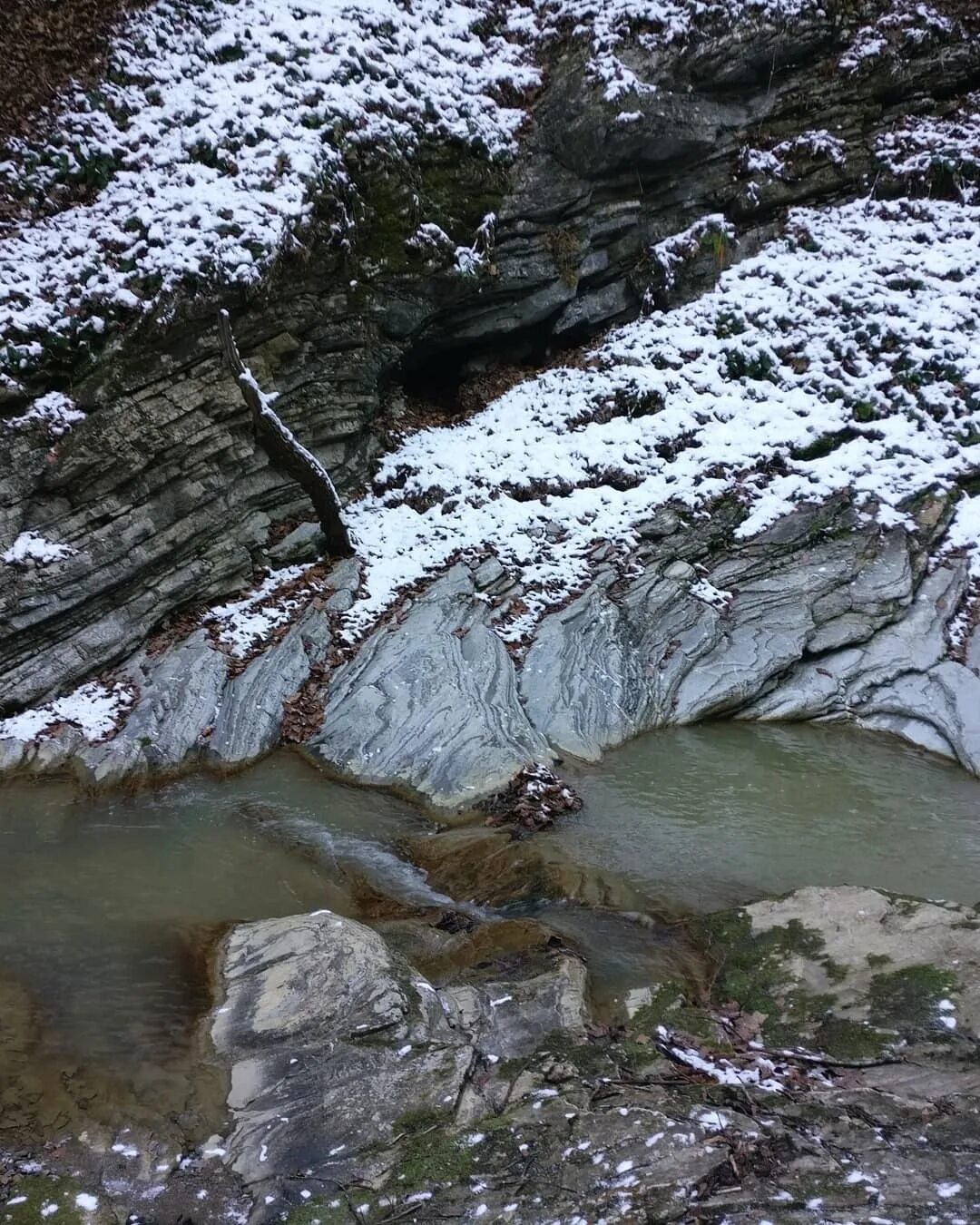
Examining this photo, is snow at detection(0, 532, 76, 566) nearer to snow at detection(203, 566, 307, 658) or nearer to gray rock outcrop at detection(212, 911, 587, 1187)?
snow at detection(203, 566, 307, 658)

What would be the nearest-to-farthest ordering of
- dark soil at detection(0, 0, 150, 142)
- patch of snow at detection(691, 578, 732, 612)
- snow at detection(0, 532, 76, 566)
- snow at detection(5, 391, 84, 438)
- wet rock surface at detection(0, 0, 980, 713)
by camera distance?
snow at detection(0, 532, 76, 566)
snow at detection(5, 391, 84, 438)
wet rock surface at detection(0, 0, 980, 713)
dark soil at detection(0, 0, 150, 142)
patch of snow at detection(691, 578, 732, 612)

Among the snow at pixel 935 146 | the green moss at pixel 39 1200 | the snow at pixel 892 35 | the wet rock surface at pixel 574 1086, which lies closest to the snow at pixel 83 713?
the wet rock surface at pixel 574 1086

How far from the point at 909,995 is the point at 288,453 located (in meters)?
8.18

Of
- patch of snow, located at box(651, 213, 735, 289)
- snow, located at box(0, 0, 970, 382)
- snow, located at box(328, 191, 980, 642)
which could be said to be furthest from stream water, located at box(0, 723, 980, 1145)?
patch of snow, located at box(651, 213, 735, 289)

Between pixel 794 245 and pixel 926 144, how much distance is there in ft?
10.1

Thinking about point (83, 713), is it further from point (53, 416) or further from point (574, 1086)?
point (574, 1086)

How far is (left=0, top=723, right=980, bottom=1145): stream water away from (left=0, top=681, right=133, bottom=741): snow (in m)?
0.69

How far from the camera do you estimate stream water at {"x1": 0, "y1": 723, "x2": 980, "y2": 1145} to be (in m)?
4.38

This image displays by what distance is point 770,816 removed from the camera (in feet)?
23.6

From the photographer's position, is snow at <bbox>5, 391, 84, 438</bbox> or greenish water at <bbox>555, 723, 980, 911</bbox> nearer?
greenish water at <bbox>555, 723, 980, 911</bbox>

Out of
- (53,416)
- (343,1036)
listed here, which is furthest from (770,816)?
(53,416)

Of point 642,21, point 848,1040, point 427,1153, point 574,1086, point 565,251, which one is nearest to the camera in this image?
point 427,1153

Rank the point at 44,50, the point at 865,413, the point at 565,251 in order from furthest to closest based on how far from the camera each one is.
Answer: the point at 565,251 < the point at 865,413 < the point at 44,50

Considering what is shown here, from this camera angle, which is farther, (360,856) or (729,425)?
(729,425)
